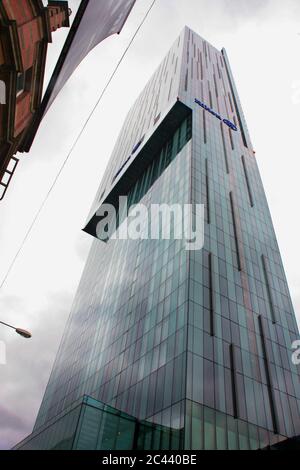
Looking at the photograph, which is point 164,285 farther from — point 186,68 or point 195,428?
point 186,68

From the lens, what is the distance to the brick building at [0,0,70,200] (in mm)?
15251

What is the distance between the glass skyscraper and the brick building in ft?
65.8

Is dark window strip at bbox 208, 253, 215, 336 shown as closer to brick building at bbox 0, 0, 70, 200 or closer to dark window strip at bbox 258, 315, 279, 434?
dark window strip at bbox 258, 315, 279, 434

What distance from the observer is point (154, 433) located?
996 inches

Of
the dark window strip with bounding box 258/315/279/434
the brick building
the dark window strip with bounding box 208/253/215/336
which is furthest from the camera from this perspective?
the dark window strip with bounding box 208/253/215/336

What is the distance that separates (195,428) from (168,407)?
9.92 ft

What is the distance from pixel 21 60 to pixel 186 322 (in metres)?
23.6

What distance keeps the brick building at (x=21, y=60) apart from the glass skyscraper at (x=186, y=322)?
20.0 m

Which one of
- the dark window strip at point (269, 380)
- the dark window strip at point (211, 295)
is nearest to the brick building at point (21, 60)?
the dark window strip at point (211, 295)

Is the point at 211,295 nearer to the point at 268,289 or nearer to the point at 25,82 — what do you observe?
the point at 268,289

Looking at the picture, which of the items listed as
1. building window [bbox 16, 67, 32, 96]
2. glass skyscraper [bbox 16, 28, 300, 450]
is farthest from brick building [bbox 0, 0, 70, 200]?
glass skyscraper [bbox 16, 28, 300, 450]

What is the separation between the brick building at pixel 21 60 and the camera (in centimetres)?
1525
